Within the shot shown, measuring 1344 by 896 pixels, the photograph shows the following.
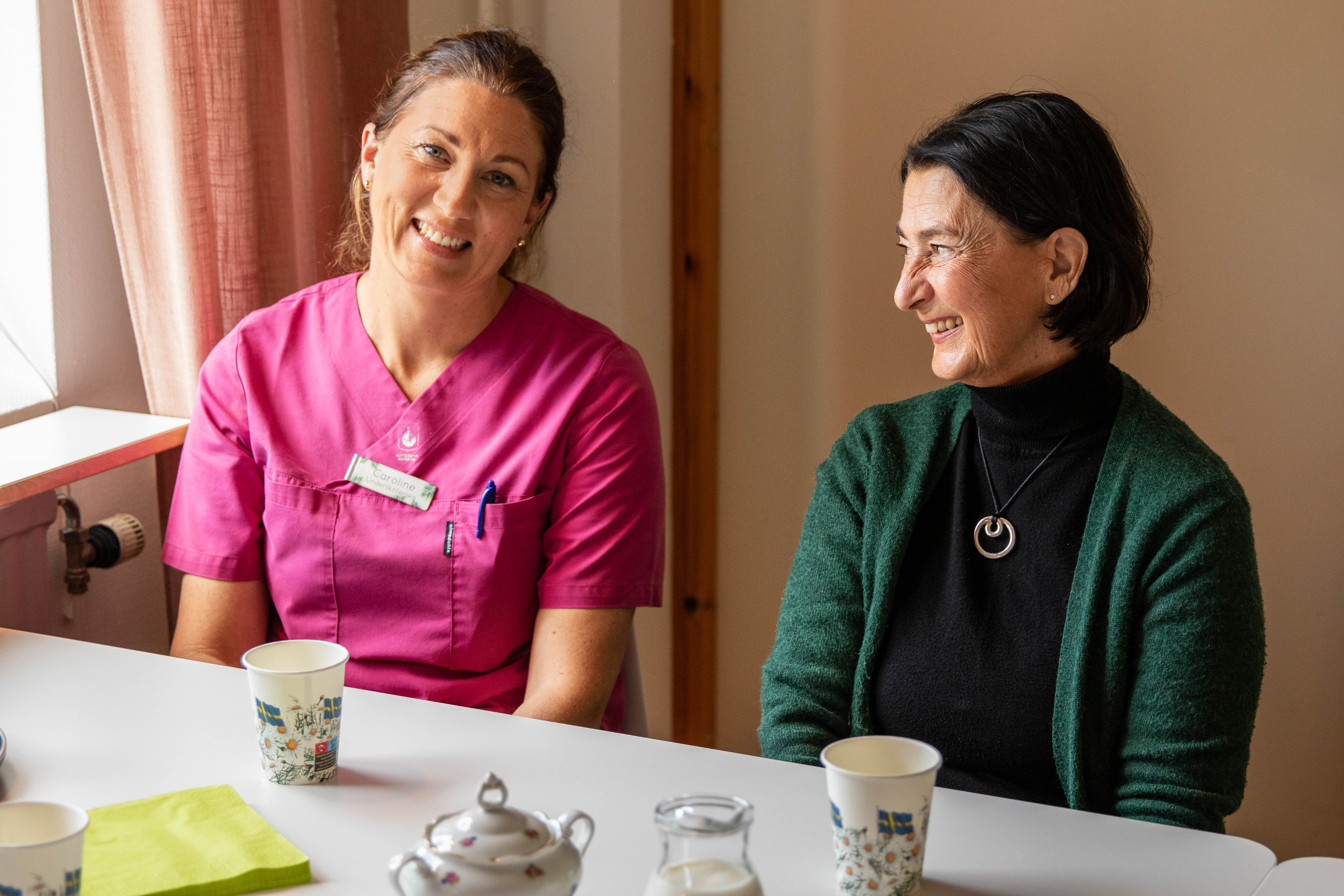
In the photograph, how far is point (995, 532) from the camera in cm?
146

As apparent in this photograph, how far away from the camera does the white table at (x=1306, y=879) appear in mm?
958

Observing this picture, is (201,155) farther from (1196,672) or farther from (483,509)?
(1196,672)

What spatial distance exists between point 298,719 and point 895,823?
513mm

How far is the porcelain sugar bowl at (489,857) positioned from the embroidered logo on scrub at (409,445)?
851 millimetres

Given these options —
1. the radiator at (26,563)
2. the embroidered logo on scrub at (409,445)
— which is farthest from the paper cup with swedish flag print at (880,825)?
the radiator at (26,563)

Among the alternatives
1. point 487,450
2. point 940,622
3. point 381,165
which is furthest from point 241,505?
point 940,622

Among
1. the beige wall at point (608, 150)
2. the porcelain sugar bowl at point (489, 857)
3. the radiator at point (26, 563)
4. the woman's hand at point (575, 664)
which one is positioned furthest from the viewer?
the beige wall at point (608, 150)

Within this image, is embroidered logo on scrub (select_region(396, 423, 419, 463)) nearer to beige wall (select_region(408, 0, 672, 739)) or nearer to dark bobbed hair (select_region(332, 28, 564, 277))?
dark bobbed hair (select_region(332, 28, 564, 277))

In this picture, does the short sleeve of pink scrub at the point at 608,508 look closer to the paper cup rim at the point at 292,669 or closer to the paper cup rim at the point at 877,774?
the paper cup rim at the point at 292,669

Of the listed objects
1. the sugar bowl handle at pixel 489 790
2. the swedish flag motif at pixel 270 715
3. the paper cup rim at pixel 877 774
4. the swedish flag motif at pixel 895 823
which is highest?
the sugar bowl handle at pixel 489 790

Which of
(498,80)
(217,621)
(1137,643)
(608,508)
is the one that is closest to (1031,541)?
(1137,643)

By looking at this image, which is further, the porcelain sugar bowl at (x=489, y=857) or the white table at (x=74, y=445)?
the white table at (x=74, y=445)

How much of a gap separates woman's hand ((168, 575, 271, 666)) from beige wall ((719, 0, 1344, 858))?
1.27 meters

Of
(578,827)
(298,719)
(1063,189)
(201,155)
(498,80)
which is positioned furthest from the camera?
(201,155)
